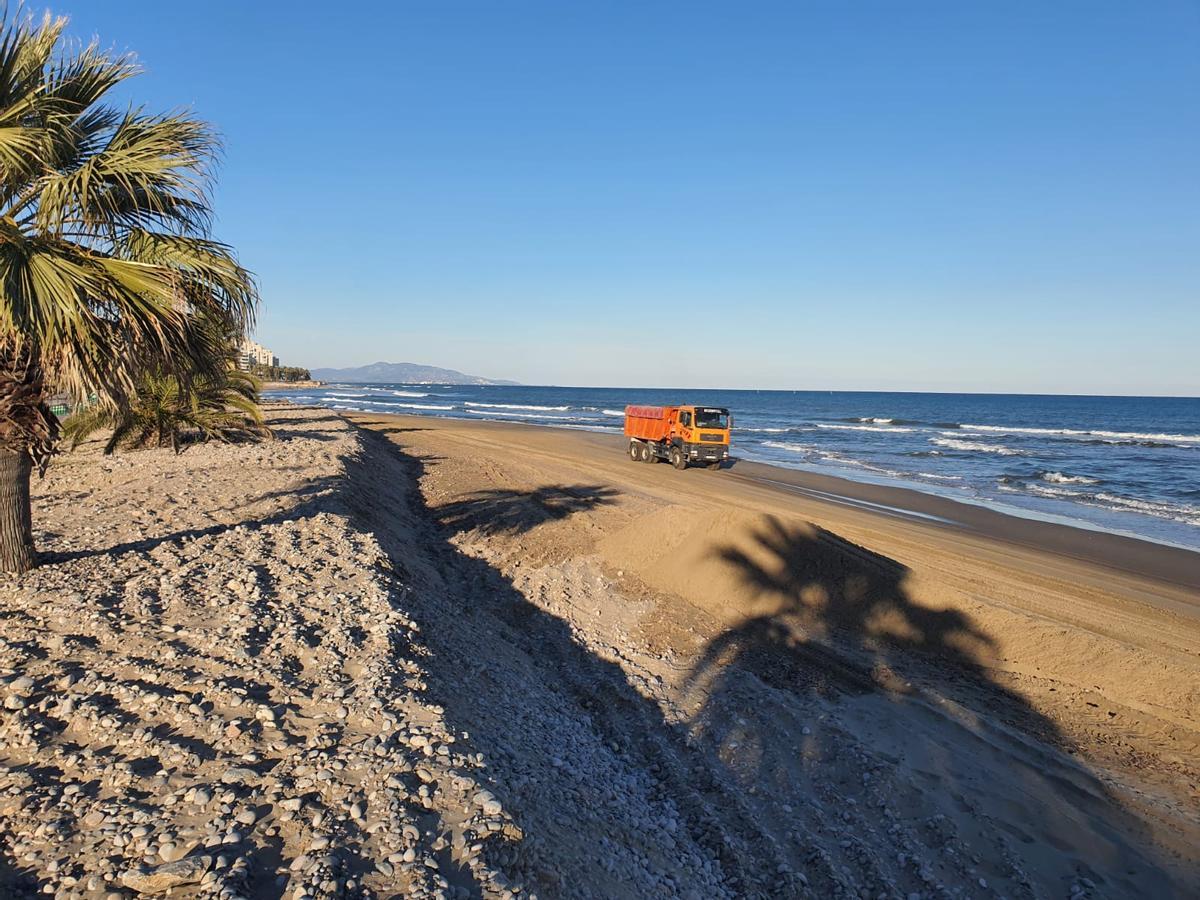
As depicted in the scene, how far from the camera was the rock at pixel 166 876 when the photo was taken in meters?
3.06

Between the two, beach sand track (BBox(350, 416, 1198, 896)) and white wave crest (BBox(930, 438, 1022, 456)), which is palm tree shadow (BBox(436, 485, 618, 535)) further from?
white wave crest (BBox(930, 438, 1022, 456))

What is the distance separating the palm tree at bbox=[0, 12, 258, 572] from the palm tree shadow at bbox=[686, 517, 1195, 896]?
6018 millimetres

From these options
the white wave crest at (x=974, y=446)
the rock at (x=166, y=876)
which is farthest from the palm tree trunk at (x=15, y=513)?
the white wave crest at (x=974, y=446)

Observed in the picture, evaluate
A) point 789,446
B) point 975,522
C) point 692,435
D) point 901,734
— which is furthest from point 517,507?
point 789,446

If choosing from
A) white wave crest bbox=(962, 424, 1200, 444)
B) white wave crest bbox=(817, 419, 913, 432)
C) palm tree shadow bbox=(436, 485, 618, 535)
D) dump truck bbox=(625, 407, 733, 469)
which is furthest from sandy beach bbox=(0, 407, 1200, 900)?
white wave crest bbox=(962, 424, 1200, 444)

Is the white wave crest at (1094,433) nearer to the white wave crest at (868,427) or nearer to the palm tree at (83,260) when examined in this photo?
the white wave crest at (868,427)

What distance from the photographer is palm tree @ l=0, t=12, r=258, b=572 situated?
5.63 m

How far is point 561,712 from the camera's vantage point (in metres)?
6.56

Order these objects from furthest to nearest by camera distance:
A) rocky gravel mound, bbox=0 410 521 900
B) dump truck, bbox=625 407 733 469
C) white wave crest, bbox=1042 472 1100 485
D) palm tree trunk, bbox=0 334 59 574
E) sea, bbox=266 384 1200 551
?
1. white wave crest, bbox=1042 472 1100 485
2. dump truck, bbox=625 407 733 469
3. sea, bbox=266 384 1200 551
4. palm tree trunk, bbox=0 334 59 574
5. rocky gravel mound, bbox=0 410 521 900

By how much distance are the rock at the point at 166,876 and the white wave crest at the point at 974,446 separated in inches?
1682

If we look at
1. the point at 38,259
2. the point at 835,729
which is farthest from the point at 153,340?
the point at 835,729

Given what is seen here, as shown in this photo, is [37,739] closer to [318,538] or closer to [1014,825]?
[318,538]

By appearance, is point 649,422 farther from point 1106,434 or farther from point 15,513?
point 1106,434

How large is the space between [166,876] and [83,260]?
5051 mm
